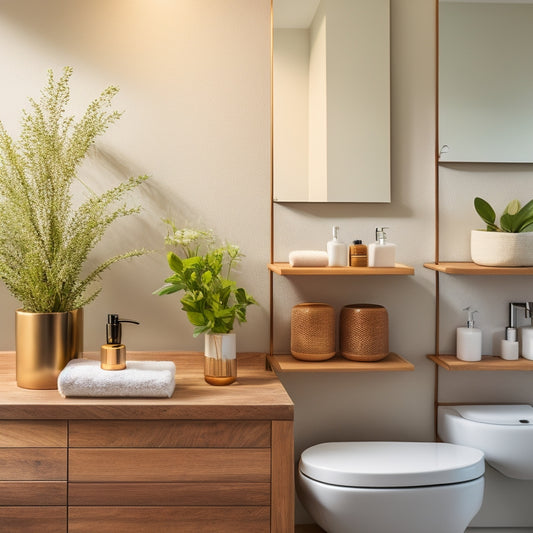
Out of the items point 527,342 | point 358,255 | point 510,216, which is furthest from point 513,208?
point 358,255

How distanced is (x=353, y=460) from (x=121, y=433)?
658mm

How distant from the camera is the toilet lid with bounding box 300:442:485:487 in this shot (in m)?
1.68

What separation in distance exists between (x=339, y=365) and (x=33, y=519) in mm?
932

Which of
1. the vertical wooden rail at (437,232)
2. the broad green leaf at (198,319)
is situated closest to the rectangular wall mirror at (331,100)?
the vertical wooden rail at (437,232)

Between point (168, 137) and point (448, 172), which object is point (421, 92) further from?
point (168, 137)

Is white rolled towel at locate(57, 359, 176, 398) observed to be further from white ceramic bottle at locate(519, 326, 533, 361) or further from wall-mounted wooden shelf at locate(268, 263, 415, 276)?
white ceramic bottle at locate(519, 326, 533, 361)

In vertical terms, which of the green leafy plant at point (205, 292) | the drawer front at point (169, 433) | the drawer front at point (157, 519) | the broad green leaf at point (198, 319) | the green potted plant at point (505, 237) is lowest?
the drawer front at point (157, 519)

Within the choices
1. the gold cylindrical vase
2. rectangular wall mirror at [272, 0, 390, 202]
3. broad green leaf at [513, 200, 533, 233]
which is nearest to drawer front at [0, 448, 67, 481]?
the gold cylindrical vase

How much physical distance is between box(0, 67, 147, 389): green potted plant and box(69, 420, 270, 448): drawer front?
236mm

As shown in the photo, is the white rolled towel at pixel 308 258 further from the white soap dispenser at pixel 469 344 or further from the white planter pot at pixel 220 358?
the white soap dispenser at pixel 469 344

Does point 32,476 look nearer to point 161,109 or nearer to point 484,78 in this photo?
point 161,109

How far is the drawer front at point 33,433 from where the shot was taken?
5.19ft

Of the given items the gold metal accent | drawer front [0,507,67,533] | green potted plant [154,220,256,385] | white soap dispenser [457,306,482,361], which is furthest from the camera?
white soap dispenser [457,306,482,361]

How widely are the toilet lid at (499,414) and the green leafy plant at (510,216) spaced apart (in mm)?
578
